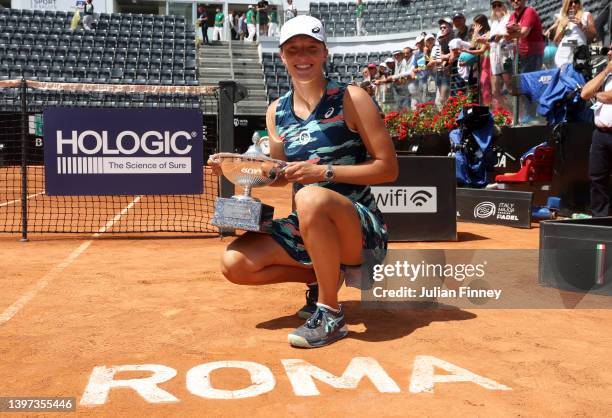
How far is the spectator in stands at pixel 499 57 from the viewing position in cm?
1078

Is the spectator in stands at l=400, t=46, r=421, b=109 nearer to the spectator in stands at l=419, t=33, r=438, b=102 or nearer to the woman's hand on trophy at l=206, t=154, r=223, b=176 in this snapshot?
the spectator in stands at l=419, t=33, r=438, b=102

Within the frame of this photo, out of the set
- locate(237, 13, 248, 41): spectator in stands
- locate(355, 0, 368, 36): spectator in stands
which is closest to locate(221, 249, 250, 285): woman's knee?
locate(355, 0, 368, 36): spectator in stands

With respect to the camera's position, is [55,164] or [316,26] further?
[55,164]

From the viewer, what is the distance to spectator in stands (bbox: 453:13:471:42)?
12.8 metres

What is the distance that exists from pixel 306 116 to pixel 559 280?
2396 millimetres

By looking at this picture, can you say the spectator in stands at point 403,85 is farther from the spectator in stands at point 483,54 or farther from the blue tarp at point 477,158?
the blue tarp at point 477,158

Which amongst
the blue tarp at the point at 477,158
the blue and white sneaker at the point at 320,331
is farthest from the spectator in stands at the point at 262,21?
the blue and white sneaker at the point at 320,331

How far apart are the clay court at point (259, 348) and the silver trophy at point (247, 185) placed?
0.65 m

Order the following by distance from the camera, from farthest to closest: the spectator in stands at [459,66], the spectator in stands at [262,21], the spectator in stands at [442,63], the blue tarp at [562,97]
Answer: the spectator in stands at [262,21] → the spectator in stands at [442,63] → the spectator in stands at [459,66] → the blue tarp at [562,97]

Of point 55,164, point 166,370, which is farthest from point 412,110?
point 166,370

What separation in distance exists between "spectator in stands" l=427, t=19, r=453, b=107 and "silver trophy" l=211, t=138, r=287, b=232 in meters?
10.2

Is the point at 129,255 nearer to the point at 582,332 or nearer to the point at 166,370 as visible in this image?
the point at 166,370

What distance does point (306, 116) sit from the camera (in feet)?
12.3

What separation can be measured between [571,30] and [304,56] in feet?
23.5
